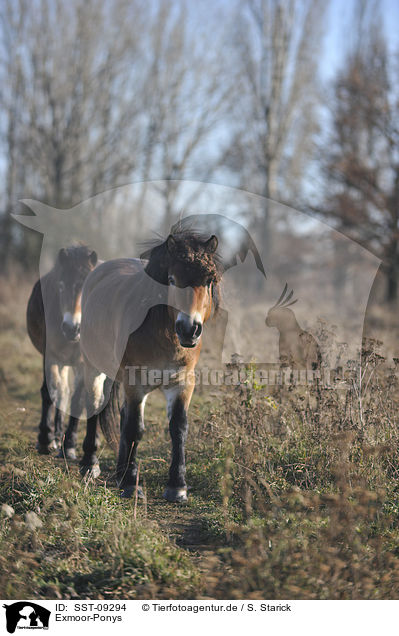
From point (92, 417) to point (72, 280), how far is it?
1.36 metres

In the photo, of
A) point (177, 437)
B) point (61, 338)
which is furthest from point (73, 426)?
point (177, 437)

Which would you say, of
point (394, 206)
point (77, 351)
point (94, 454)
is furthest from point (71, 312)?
point (394, 206)

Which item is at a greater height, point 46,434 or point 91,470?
point 46,434

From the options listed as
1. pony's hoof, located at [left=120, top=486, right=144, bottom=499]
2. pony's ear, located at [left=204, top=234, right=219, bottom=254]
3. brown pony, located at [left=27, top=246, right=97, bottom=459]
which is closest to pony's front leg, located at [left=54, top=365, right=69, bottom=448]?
brown pony, located at [left=27, top=246, right=97, bottom=459]

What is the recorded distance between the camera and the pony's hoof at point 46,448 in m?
5.35

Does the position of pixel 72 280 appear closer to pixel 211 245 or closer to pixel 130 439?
pixel 130 439

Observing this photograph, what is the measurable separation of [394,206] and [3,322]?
35.6ft

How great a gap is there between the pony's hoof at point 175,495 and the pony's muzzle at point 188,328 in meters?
1.33

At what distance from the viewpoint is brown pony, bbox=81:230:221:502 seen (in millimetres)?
3543

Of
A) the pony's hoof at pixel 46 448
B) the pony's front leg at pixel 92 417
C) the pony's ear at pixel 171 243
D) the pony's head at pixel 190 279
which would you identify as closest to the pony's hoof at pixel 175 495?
the pony's front leg at pixel 92 417

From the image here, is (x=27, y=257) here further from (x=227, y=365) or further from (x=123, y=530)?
(x=123, y=530)

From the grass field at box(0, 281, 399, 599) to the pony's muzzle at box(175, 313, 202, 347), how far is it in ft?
3.25

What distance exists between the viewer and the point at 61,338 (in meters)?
5.43

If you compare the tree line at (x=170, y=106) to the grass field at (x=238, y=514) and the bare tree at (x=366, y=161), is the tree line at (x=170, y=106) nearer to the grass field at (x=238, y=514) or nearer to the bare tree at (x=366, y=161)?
the bare tree at (x=366, y=161)
